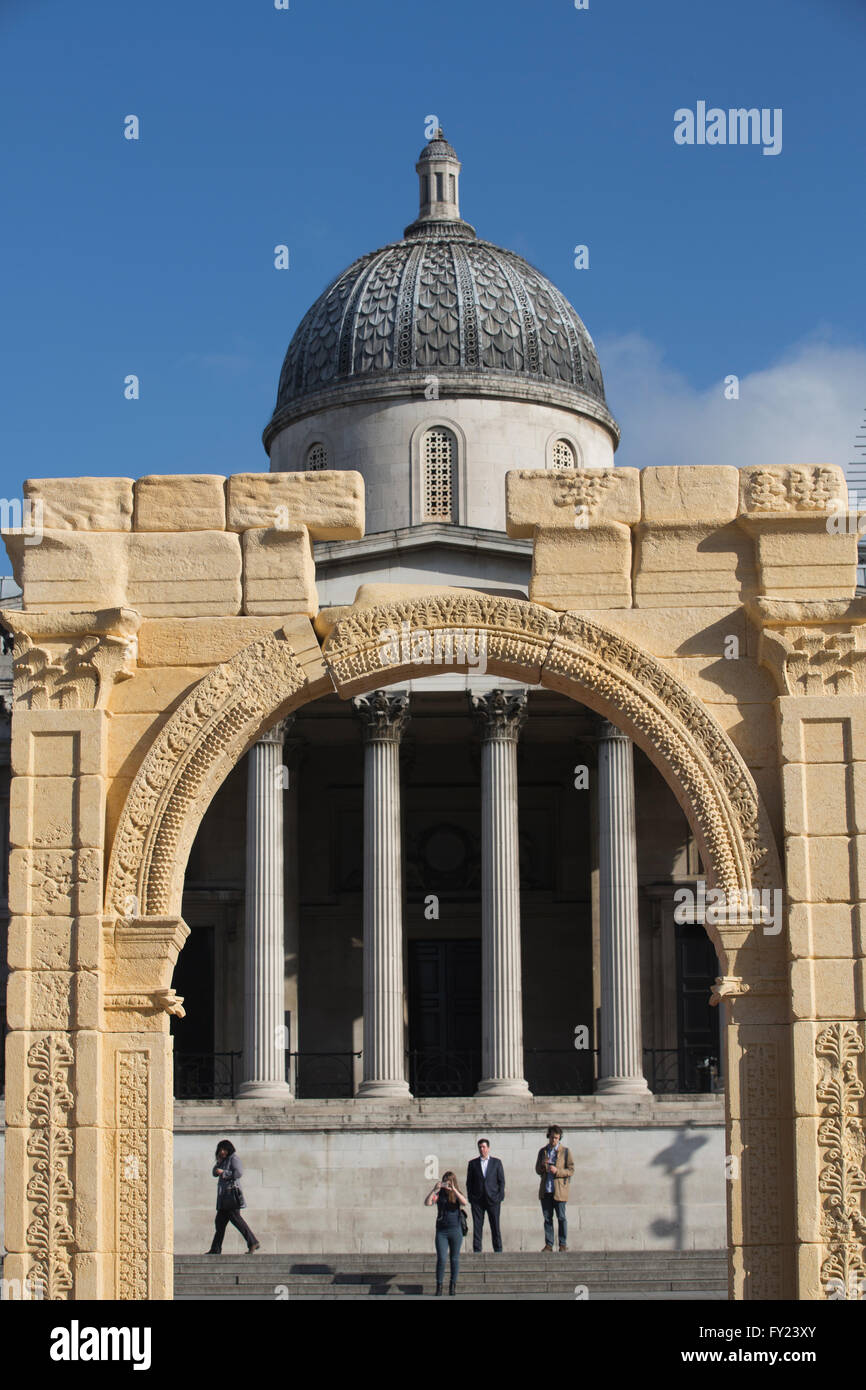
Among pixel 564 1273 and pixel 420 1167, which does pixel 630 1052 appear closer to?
pixel 420 1167

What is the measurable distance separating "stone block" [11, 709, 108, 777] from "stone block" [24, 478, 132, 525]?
143 centimetres

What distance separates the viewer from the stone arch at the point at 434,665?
617 inches

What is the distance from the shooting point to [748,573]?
632 inches

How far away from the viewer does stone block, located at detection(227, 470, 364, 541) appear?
53.1 feet

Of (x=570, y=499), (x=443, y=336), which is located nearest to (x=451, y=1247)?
(x=570, y=499)

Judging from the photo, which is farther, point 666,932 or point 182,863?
point 666,932

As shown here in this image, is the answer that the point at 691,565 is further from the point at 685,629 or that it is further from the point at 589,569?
the point at 589,569

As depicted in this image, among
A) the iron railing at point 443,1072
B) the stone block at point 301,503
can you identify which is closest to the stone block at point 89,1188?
the stone block at point 301,503

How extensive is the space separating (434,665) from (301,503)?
156 centimetres

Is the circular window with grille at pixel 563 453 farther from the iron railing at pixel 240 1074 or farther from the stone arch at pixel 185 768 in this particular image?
the stone arch at pixel 185 768

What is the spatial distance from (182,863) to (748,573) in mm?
4641

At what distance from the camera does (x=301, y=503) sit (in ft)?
53.3
